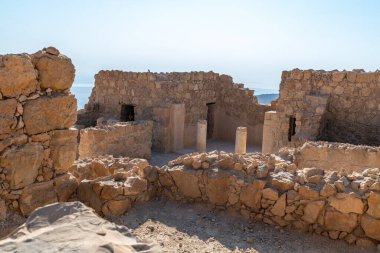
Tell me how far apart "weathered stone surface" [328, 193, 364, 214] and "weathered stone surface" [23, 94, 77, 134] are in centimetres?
369

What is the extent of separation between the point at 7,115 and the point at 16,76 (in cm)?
49

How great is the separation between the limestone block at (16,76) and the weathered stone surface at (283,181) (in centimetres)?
342

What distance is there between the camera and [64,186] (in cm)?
546

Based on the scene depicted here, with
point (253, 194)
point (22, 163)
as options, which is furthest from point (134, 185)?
point (253, 194)

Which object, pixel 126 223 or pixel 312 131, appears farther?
pixel 312 131

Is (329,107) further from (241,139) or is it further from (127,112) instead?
(127,112)

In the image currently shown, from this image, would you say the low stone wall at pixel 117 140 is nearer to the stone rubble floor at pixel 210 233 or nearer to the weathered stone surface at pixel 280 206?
the stone rubble floor at pixel 210 233

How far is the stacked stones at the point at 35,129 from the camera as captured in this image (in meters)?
4.69

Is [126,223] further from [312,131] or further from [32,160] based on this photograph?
[312,131]

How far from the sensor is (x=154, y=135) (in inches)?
541

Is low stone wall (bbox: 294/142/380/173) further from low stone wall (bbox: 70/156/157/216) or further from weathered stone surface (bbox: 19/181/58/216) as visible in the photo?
weathered stone surface (bbox: 19/181/58/216)

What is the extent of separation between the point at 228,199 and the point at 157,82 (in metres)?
9.18

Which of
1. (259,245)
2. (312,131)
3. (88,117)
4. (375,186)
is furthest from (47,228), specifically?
(88,117)

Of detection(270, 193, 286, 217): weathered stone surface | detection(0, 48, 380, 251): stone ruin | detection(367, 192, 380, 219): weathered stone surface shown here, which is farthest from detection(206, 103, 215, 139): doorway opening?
detection(367, 192, 380, 219): weathered stone surface
